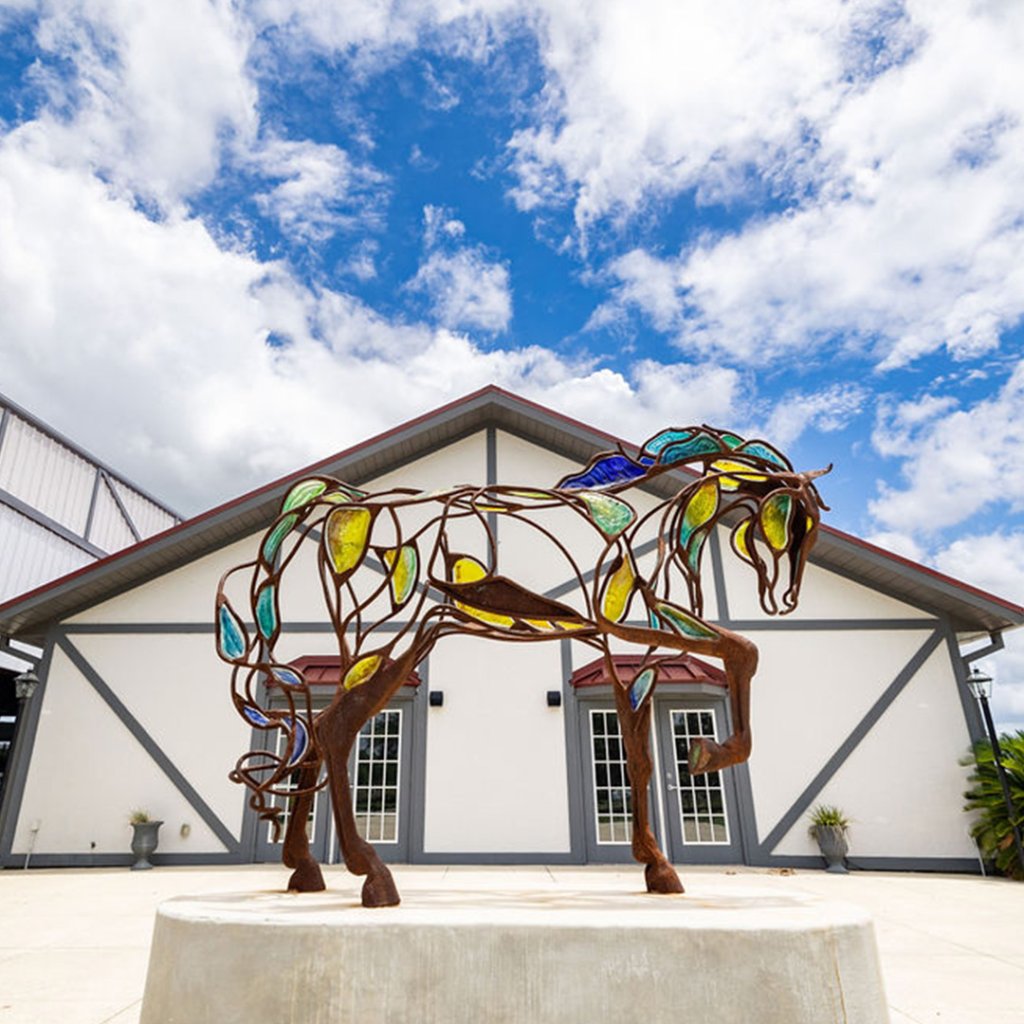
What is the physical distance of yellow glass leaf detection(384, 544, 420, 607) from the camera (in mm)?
3879

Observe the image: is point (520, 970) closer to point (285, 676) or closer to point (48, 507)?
point (285, 676)

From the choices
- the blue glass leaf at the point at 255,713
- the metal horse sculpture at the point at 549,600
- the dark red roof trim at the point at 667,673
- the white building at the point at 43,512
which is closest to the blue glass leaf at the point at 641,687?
the metal horse sculpture at the point at 549,600

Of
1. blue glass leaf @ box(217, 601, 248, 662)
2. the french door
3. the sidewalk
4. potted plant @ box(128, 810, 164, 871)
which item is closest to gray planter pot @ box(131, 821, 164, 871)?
potted plant @ box(128, 810, 164, 871)

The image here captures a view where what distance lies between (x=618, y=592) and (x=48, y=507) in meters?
13.3

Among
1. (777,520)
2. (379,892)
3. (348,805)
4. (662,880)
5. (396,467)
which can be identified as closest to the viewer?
(379,892)

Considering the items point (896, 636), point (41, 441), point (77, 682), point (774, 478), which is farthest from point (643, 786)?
point (41, 441)

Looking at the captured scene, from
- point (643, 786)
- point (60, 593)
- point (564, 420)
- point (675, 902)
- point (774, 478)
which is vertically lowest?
point (675, 902)

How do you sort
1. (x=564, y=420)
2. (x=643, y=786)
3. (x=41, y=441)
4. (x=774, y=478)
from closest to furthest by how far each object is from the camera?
(x=774, y=478) → (x=643, y=786) → (x=564, y=420) → (x=41, y=441)

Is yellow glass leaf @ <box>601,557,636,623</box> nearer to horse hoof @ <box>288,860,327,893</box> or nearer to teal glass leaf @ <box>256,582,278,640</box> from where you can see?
teal glass leaf @ <box>256,582,278,640</box>

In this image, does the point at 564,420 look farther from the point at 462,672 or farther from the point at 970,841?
the point at 970,841

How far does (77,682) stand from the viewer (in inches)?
367

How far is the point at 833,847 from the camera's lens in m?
8.41

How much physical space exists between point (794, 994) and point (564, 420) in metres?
8.40

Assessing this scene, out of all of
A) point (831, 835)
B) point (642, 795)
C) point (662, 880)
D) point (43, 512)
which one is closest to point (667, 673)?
point (831, 835)
